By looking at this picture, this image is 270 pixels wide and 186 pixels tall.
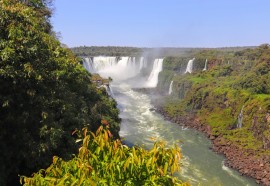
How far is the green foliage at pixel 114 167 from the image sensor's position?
16.6ft

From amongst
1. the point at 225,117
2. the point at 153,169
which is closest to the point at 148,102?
the point at 225,117

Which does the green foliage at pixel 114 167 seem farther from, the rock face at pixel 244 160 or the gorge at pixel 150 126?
the rock face at pixel 244 160

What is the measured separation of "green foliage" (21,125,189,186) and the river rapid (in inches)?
433

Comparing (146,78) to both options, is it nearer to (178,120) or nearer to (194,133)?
(178,120)

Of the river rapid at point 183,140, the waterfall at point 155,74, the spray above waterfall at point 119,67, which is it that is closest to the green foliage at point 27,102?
the river rapid at point 183,140

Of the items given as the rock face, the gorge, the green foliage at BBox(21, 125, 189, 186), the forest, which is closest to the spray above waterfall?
the gorge

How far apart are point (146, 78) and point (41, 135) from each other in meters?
77.6

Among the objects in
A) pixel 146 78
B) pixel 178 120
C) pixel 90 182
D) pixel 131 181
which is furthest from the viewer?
pixel 146 78

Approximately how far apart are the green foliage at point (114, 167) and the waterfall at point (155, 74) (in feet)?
253

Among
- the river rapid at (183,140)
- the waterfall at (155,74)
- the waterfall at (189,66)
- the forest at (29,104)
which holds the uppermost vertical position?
the forest at (29,104)

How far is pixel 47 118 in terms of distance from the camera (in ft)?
43.8

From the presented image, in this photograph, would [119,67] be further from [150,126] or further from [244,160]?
Answer: [244,160]

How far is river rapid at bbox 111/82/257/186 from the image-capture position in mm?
28453

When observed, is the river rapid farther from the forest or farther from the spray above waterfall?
the spray above waterfall
